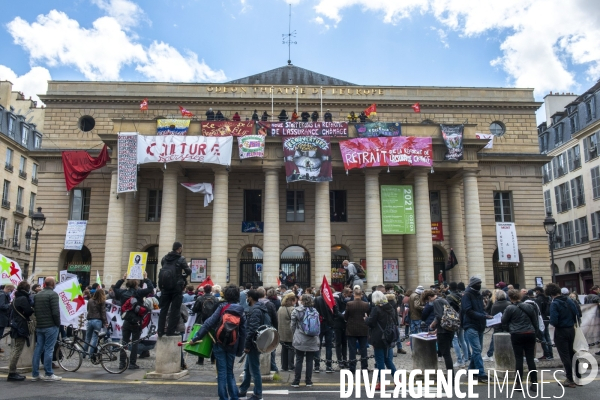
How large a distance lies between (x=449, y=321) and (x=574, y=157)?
4077 cm

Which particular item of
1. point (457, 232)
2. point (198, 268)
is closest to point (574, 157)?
point (457, 232)

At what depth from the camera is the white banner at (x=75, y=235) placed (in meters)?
30.3

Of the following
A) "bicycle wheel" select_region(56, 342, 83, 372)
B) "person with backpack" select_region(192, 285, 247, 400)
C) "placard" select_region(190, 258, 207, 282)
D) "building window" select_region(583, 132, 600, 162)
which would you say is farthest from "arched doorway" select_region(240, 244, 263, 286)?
"building window" select_region(583, 132, 600, 162)

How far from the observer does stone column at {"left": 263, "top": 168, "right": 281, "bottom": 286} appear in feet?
89.3

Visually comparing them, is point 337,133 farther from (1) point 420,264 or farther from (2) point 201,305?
(2) point 201,305

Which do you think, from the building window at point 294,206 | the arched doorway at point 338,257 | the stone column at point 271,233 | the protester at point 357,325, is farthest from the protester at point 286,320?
the building window at point 294,206

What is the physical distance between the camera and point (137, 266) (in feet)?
83.5

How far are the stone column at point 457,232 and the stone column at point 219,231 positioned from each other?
48.0 ft

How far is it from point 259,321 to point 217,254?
62.3ft

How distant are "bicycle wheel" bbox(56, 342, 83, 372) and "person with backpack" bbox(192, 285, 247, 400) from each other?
17.9 feet

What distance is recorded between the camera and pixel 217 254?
1067 inches

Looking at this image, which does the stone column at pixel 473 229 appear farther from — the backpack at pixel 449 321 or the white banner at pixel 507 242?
the backpack at pixel 449 321

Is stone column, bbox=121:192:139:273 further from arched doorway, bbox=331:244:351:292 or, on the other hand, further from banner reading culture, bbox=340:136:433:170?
banner reading culture, bbox=340:136:433:170

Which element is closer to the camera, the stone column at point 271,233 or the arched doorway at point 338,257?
the stone column at point 271,233
